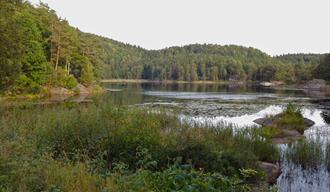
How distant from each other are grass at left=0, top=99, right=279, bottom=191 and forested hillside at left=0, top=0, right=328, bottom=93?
12.1 m

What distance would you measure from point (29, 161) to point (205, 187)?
11.6ft

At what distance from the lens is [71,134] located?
9.83 metres

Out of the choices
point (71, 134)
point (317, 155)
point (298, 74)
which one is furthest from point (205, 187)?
point (298, 74)

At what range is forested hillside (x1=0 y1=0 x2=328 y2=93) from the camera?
24017 mm

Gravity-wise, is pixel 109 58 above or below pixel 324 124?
above

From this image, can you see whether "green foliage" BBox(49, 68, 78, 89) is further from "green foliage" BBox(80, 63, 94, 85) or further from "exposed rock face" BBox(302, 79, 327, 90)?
"exposed rock face" BBox(302, 79, 327, 90)

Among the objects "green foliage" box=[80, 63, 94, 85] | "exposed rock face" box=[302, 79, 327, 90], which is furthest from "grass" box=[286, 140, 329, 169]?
"exposed rock face" box=[302, 79, 327, 90]

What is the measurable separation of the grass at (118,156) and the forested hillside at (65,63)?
12.1 m

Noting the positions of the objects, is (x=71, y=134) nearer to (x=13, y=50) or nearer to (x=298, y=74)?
(x=13, y=50)

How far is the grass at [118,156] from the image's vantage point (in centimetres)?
593

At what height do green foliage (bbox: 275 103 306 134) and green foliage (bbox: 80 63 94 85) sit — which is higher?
green foliage (bbox: 80 63 94 85)

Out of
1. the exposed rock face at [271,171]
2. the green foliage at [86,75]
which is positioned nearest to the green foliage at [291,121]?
the exposed rock face at [271,171]

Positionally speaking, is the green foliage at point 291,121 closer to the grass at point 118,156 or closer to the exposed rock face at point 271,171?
the grass at point 118,156

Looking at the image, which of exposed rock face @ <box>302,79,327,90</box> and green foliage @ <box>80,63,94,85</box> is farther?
exposed rock face @ <box>302,79,327,90</box>
